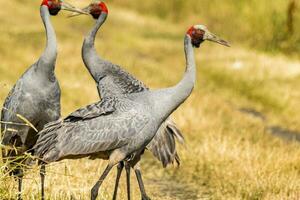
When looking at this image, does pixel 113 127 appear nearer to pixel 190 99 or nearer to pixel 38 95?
pixel 38 95

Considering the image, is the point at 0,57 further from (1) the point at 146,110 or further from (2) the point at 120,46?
(1) the point at 146,110

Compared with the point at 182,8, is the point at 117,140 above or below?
below

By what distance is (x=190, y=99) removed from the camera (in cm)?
1559

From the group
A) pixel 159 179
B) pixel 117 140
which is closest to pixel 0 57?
pixel 159 179

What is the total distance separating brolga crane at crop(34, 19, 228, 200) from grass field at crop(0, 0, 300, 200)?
259 millimetres

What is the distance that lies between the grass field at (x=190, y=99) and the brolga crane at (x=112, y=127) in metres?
0.26

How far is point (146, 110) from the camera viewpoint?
7098 mm

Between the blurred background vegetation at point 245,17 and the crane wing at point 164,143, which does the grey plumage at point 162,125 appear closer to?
the crane wing at point 164,143

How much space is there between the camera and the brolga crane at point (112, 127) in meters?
7.11

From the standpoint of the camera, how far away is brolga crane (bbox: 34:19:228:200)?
23.3 feet

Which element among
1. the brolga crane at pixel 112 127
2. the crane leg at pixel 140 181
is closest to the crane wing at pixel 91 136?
the brolga crane at pixel 112 127

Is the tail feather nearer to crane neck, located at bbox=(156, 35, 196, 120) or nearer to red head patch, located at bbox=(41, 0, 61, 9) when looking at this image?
crane neck, located at bbox=(156, 35, 196, 120)

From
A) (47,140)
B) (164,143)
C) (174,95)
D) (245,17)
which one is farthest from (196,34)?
(245,17)

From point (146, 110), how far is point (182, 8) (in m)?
21.3
